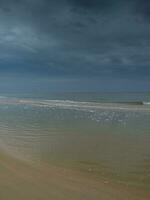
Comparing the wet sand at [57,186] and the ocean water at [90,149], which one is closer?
the wet sand at [57,186]

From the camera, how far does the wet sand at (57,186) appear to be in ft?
18.9

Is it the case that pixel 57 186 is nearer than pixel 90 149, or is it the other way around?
pixel 57 186

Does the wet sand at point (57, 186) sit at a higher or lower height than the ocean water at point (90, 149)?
lower

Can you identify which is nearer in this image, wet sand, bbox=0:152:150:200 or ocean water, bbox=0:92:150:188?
wet sand, bbox=0:152:150:200

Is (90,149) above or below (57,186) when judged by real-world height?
above

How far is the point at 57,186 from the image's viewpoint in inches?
248

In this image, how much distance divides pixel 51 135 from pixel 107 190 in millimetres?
7115

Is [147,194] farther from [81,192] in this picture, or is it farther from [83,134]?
[83,134]

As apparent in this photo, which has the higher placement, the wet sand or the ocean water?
the ocean water

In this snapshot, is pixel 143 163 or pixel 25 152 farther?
pixel 25 152

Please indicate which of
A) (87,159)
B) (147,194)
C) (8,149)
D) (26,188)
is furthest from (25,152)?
(147,194)

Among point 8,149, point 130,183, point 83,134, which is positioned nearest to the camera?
point 130,183

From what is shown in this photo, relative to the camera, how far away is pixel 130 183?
6.64m

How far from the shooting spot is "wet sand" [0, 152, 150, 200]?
18.9 feet
